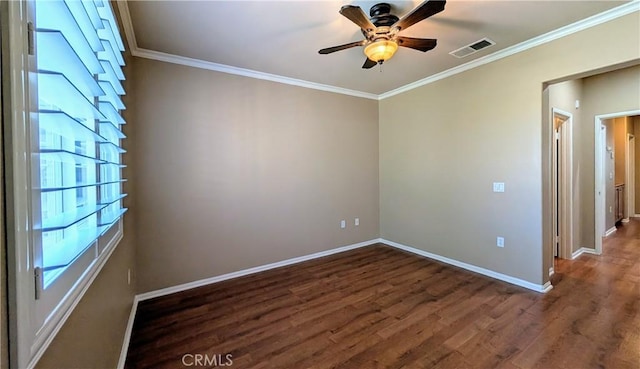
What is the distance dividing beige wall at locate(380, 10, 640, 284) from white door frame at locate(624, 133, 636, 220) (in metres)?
5.86

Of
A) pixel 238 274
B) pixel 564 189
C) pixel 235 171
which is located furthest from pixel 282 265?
pixel 564 189

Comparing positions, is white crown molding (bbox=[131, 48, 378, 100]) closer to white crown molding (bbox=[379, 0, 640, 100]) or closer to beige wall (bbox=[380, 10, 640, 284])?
beige wall (bbox=[380, 10, 640, 284])

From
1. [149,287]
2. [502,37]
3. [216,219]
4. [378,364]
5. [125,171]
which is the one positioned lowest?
[378,364]

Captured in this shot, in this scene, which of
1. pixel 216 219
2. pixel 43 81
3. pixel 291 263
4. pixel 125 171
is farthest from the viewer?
pixel 291 263

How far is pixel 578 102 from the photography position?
396 cm

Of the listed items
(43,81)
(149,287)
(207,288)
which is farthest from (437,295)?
(43,81)

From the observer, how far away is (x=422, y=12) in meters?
1.84

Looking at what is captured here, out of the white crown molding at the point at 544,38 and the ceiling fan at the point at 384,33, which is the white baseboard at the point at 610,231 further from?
the ceiling fan at the point at 384,33

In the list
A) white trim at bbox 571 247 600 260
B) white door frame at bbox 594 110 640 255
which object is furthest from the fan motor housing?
white trim at bbox 571 247 600 260

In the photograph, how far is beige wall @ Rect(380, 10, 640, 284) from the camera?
2.68 meters

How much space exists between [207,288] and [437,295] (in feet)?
→ 8.38

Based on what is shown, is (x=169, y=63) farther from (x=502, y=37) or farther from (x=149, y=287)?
(x=502, y=37)

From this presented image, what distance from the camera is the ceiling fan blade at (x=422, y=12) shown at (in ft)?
5.65

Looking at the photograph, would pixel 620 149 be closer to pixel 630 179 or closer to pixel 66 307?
pixel 630 179
